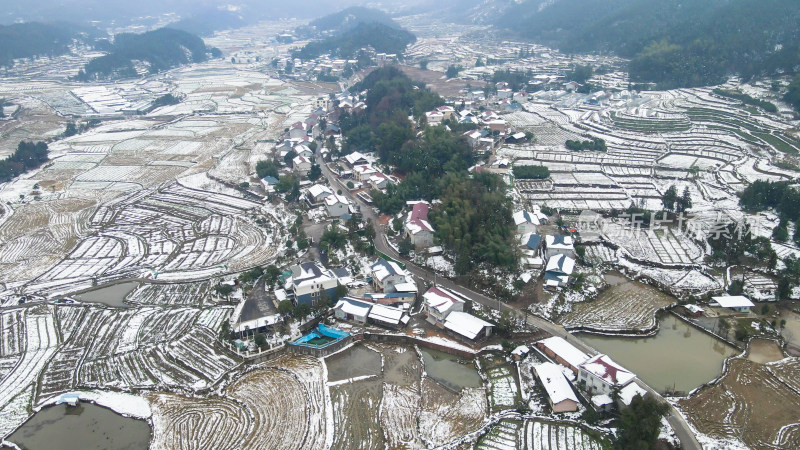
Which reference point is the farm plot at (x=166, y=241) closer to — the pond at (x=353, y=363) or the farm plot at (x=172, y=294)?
the farm plot at (x=172, y=294)

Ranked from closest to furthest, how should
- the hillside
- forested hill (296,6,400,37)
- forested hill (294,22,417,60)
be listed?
1. forested hill (294,22,417,60)
2. forested hill (296,6,400,37)
3. the hillside

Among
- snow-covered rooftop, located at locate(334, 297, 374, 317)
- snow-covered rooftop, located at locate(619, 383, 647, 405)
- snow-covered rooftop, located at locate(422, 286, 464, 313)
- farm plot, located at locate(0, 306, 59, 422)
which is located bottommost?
farm plot, located at locate(0, 306, 59, 422)

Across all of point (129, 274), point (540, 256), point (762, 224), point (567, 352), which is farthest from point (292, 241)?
point (762, 224)

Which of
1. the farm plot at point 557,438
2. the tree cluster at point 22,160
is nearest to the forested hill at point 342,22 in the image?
the tree cluster at point 22,160

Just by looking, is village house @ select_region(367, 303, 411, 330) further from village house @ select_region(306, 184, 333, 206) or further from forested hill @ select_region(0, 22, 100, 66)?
forested hill @ select_region(0, 22, 100, 66)

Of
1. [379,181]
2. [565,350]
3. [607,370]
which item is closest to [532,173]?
[379,181]

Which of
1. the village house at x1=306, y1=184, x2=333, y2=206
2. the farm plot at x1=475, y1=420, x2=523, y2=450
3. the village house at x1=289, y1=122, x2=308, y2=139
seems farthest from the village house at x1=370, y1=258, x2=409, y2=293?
the village house at x1=289, y1=122, x2=308, y2=139
